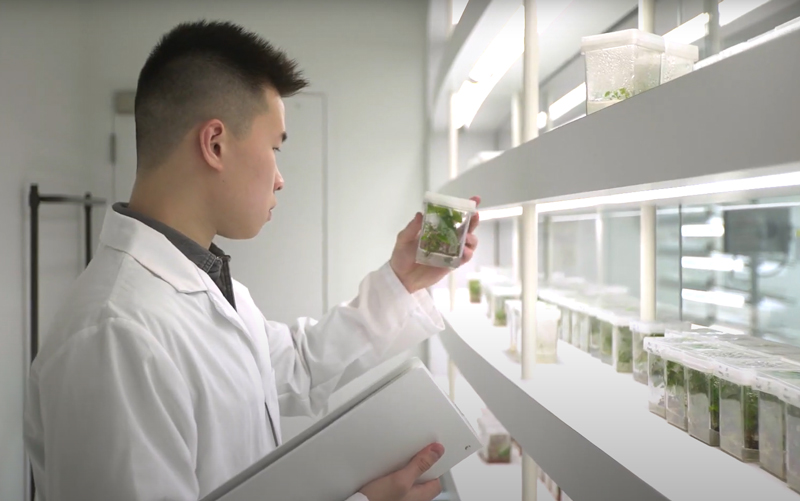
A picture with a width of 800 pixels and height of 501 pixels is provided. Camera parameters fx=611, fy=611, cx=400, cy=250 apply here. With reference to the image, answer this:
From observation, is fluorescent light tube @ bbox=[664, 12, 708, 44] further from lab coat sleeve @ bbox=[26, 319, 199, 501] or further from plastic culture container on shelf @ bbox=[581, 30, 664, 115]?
lab coat sleeve @ bbox=[26, 319, 199, 501]

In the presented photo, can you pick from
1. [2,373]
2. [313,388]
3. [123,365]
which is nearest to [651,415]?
[123,365]

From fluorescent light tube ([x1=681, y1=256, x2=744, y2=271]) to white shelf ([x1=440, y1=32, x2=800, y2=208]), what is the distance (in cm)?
66

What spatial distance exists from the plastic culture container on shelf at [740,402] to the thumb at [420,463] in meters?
0.45

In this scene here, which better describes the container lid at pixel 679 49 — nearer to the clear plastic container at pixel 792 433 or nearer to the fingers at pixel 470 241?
the clear plastic container at pixel 792 433

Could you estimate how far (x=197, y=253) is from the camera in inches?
52.9

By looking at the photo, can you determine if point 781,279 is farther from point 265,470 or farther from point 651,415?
point 265,470

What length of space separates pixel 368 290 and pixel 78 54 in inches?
107

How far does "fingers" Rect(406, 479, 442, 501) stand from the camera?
1.11 metres

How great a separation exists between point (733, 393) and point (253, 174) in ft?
3.28

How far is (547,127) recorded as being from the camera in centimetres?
246

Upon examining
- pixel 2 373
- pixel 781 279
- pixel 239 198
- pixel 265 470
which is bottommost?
pixel 2 373

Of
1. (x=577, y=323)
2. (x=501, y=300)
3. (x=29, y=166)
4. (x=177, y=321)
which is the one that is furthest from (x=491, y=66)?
(x=29, y=166)

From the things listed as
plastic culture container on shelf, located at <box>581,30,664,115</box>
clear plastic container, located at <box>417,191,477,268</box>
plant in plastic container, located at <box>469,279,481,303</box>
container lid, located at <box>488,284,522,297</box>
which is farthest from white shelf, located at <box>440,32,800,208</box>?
plant in plastic container, located at <box>469,279,481,303</box>

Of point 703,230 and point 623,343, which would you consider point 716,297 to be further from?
point 623,343
